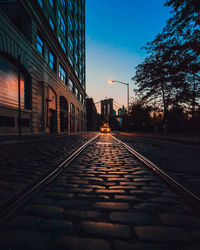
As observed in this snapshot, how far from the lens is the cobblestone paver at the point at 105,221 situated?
1188 millimetres

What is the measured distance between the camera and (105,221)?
1511 millimetres

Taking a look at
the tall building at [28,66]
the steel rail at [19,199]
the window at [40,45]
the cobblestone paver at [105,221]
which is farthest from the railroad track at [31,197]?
the window at [40,45]

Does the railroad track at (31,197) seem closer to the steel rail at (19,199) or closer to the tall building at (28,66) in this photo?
the steel rail at (19,199)

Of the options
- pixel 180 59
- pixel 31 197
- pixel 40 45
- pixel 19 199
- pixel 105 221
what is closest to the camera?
pixel 105 221

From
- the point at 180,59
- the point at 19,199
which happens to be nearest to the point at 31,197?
the point at 19,199

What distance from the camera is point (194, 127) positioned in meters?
24.4

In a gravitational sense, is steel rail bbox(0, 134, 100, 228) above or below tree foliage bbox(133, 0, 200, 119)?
below

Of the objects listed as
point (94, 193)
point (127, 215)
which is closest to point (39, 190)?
point (94, 193)

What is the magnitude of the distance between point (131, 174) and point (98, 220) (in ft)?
5.85

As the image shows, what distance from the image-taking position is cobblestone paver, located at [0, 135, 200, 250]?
1188 mm

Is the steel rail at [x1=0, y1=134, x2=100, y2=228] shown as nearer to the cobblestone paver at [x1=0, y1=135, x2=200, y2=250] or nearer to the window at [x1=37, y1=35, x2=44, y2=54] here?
the cobblestone paver at [x1=0, y1=135, x2=200, y2=250]

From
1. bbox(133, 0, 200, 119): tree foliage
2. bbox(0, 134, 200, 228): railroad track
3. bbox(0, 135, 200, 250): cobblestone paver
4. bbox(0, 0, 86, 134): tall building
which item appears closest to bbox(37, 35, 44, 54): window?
bbox(0, 0, 86, 134): tall building

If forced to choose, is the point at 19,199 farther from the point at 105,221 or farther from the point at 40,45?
the point at 40,45

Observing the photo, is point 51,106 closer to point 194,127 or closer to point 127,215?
point 127,215
